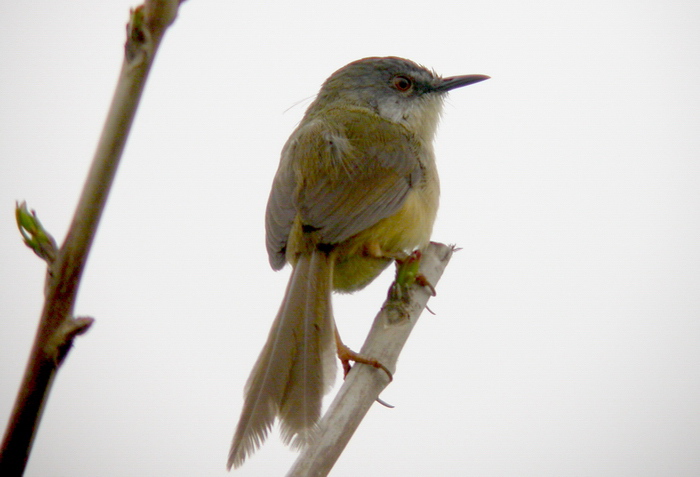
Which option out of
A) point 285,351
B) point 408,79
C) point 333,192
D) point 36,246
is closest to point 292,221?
point 333,192

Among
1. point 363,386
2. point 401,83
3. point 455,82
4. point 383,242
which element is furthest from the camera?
point 455,82

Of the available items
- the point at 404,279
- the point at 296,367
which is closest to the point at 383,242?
the point at 404,279

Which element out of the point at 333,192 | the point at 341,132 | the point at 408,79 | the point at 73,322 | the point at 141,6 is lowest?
the point at 73,322

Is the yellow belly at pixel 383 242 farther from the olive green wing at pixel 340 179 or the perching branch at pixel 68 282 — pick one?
the perching branch at pixel 68 282

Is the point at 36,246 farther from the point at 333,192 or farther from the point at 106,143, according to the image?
the point at 333,192

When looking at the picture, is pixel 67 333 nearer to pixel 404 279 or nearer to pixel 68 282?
pixel 68 282

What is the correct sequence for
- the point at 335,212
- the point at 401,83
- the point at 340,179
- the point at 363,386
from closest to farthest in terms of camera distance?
the point at 363,386 → the point at 335,212 → the point at 340,179 → the point at 401,83

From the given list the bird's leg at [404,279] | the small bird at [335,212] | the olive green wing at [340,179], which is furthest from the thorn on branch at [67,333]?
the olive green wing at [340,179]
